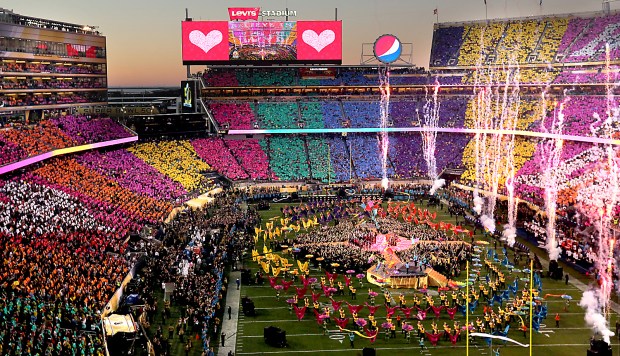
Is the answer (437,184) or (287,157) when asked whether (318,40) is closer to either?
(287,157)

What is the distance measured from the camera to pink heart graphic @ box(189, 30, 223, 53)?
2721 inches

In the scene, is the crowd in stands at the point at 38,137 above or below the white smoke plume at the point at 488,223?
above

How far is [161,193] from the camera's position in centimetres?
4916

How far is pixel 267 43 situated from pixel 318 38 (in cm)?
532

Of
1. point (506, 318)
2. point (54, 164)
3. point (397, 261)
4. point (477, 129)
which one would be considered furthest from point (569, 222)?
point (54, 164)

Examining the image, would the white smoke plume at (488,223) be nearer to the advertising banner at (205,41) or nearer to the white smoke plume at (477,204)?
the white smoke plume at (477,204)

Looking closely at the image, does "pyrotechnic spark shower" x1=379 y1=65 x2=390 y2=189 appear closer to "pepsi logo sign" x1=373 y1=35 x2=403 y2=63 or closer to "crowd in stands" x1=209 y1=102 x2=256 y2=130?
"pepsi logo sign" x1=373 y1=35 x2=403 y2=63

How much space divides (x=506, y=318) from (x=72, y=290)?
55.6ft

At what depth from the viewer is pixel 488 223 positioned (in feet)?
145

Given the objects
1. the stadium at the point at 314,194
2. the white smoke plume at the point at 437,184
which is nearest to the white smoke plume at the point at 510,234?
the stadium at the point at 314,194

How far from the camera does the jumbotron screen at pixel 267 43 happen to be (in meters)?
69.3

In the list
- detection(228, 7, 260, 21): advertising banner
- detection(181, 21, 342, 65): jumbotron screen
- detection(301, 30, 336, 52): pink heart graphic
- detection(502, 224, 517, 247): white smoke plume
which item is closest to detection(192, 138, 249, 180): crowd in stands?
detection(181, 21, 342, 65): jumbotron screen

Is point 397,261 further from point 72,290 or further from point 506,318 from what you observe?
point 72,290

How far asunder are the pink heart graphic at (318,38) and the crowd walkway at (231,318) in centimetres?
4010
